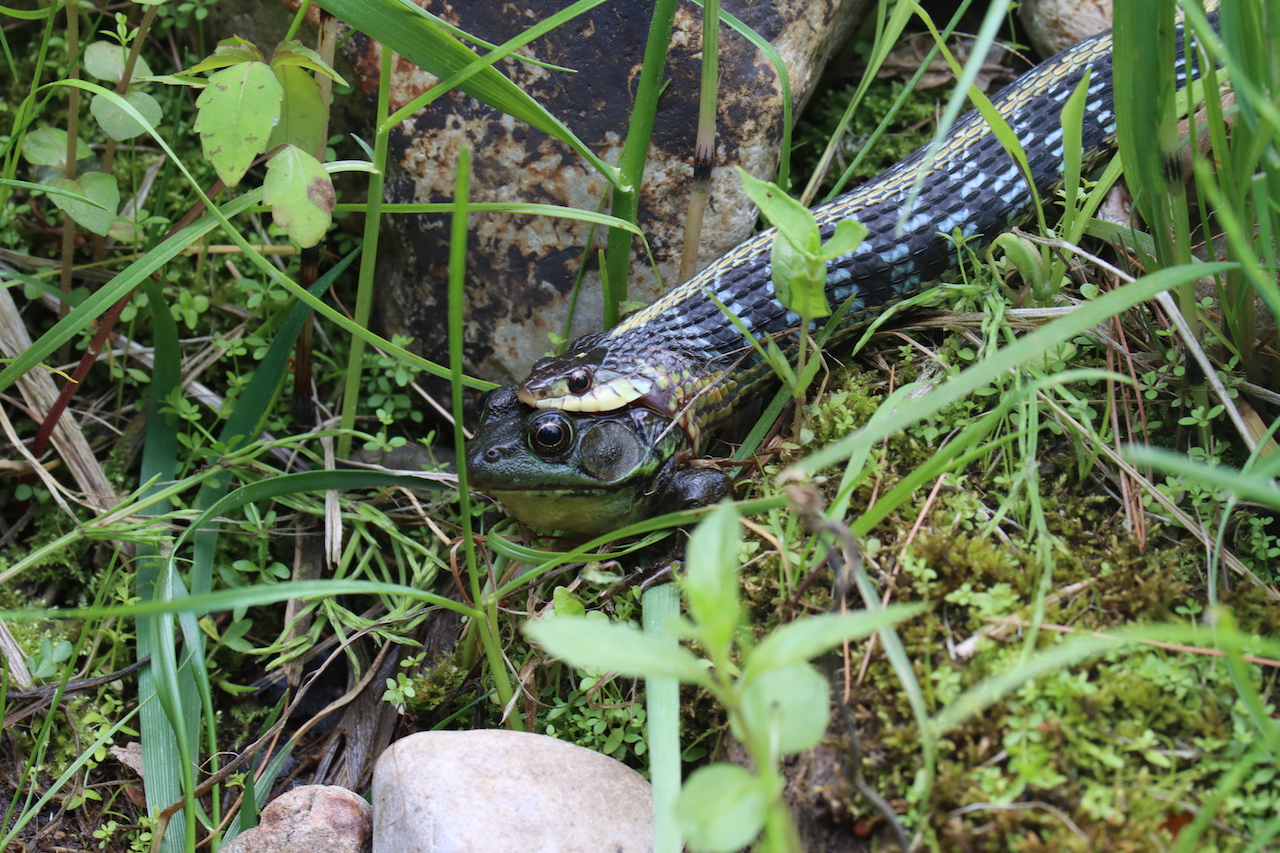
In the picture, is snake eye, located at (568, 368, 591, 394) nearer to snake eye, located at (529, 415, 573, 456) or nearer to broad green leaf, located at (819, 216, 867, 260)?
snake eye, located at (529, 415, 573, 456)

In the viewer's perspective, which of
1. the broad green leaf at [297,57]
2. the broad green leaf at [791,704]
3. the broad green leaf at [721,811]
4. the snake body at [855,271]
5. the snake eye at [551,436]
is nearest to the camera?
the broad green leaf at [721,811]

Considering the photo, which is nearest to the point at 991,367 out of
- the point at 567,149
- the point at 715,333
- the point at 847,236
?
the point at 847,236

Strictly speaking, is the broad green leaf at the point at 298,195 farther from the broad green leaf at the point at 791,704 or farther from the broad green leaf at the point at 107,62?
the broad green leaf at the point at 791,704

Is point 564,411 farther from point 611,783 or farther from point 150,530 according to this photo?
point 150,530

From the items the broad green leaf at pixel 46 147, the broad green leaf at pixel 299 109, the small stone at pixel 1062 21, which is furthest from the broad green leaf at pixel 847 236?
the broad green leaf at pixel 46 147

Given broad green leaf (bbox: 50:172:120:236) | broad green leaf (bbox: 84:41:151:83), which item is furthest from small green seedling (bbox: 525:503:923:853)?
broad green leaf (bbox: 84:41:151:83)

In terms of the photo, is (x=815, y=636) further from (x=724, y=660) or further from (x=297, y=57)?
→ (x=297, y=57)
